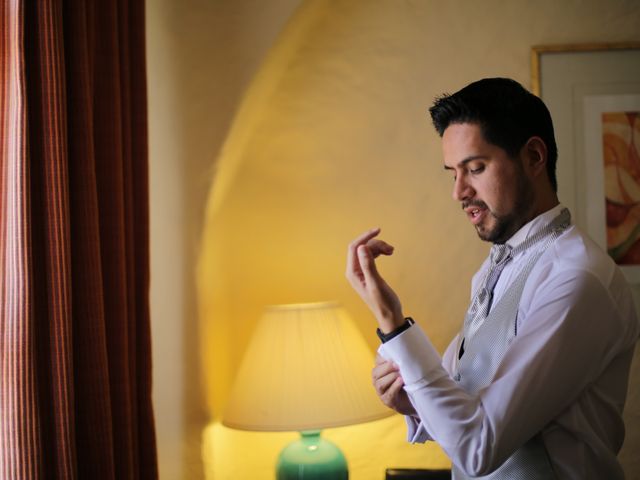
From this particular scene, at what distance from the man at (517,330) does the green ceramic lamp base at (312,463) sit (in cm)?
74

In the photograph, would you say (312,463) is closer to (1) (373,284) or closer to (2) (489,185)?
(1) (373,284)

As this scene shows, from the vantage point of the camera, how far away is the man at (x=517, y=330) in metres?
1.18

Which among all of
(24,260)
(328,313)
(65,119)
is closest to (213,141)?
(328,313)

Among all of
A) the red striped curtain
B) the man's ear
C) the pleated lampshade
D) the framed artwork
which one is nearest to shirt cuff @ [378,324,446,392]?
the man's ear

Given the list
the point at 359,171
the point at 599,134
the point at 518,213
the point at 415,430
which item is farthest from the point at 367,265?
the point at 599,134

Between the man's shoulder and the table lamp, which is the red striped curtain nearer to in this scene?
the table lamp

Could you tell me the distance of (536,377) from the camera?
46.1 inches

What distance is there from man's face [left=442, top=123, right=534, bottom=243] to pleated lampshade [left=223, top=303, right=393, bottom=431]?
94 cm

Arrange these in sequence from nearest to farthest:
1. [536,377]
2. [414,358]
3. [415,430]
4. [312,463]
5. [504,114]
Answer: [536,377]
[414,358]
[504,114]
[415,430]
[312,463]

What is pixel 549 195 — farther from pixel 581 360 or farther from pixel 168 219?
pixel 168 219

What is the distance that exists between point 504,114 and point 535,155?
99mm

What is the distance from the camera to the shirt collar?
1.40m

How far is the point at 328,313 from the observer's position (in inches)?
91.8

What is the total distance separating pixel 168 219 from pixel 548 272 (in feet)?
4.69
